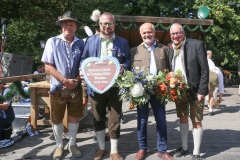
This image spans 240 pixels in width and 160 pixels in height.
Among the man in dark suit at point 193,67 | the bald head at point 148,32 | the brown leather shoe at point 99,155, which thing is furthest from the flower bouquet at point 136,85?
the brown leather shoe at point 99,155

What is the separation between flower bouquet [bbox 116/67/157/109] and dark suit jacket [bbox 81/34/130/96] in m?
0.25

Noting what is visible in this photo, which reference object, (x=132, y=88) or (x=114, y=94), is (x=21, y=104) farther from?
(x=132, y=88)

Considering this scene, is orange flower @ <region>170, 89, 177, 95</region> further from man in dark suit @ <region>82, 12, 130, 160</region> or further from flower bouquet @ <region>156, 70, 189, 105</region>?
man in dark suit @ <region>82, 12, 130, 160</region>

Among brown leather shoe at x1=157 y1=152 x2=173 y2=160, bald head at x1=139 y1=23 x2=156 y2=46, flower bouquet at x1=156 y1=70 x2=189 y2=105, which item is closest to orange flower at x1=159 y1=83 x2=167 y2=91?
flower bouquet at x1=156 y1=70 x2=189 y2=105

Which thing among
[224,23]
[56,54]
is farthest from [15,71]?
[224,23]

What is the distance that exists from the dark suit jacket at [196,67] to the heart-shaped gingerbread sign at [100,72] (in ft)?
3.21

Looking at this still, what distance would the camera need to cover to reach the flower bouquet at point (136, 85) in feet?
12.1

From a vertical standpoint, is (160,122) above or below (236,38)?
below

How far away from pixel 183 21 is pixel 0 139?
4419 millimetres

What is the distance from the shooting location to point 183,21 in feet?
22.0

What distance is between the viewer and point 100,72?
12.9 ft

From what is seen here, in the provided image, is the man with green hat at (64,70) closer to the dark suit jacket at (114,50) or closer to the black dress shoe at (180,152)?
the dark suit jacket at (114,50)

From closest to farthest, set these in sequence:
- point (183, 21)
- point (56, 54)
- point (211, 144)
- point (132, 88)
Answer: point (132, 88)
point (56, 54)
point (211, 144)
point (183, 21)

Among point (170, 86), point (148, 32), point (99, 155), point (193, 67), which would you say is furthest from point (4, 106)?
point (193, 67)
